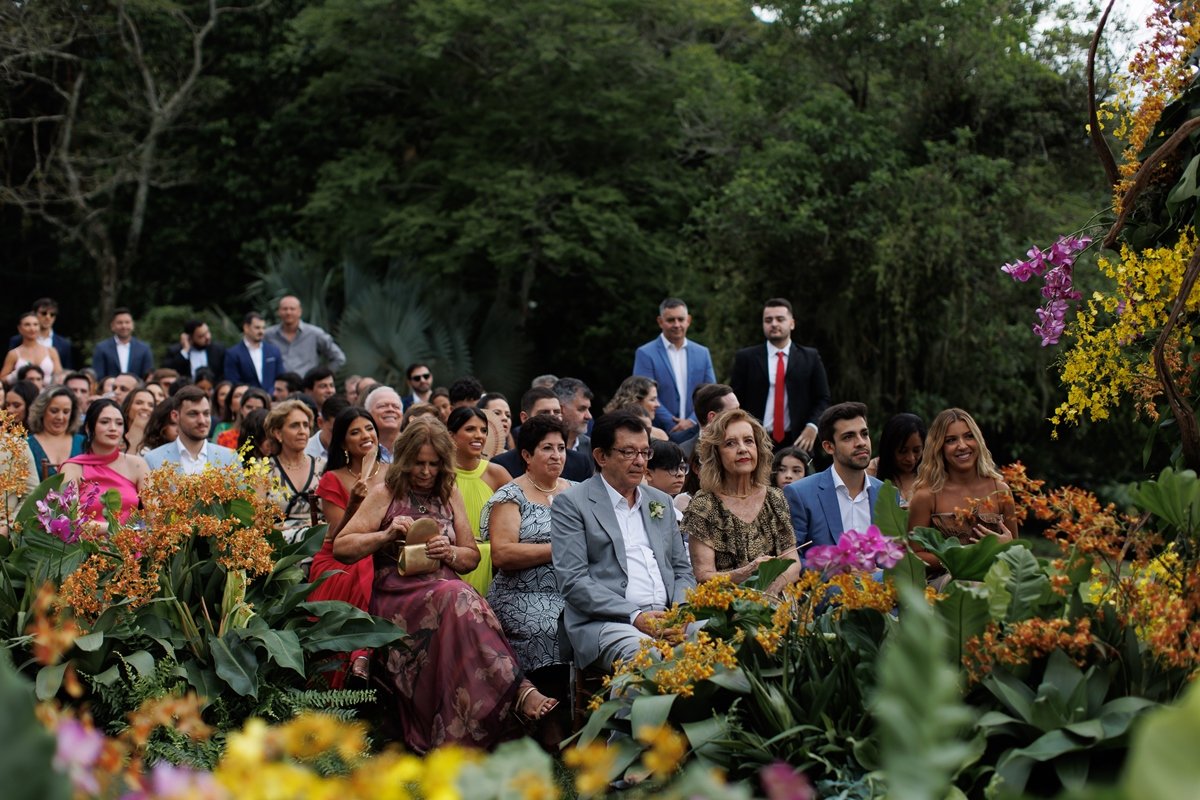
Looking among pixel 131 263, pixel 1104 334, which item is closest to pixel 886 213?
pixel 1104 334

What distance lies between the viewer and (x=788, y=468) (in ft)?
28.3

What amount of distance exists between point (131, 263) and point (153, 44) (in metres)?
4.38

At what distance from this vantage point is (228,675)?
5957 mm

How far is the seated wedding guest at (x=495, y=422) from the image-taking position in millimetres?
9766

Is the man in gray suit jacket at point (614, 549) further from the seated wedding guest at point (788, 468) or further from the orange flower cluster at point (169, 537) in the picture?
the seated wedding guest at point (788, 468)

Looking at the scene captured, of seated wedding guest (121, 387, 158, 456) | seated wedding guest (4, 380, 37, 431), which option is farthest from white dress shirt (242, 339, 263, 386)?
seated wedding guest (121, 387, 158, 456)

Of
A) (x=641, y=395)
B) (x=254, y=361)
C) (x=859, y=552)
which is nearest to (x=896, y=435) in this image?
(x=641, y=395)

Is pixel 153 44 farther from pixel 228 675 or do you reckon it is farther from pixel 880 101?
pixel 228 675

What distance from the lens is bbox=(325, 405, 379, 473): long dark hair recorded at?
7.93 m

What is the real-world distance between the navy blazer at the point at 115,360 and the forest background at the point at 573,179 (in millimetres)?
4770

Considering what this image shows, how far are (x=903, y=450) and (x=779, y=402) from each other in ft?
10.5

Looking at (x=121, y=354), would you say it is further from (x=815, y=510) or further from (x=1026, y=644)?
(x=1026, y=644)

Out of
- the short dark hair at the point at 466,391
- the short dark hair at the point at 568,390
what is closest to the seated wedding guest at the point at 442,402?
the short dark hair at the point at 466,391

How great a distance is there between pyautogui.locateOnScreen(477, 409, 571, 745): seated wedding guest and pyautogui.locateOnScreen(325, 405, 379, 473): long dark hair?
3.62ft
